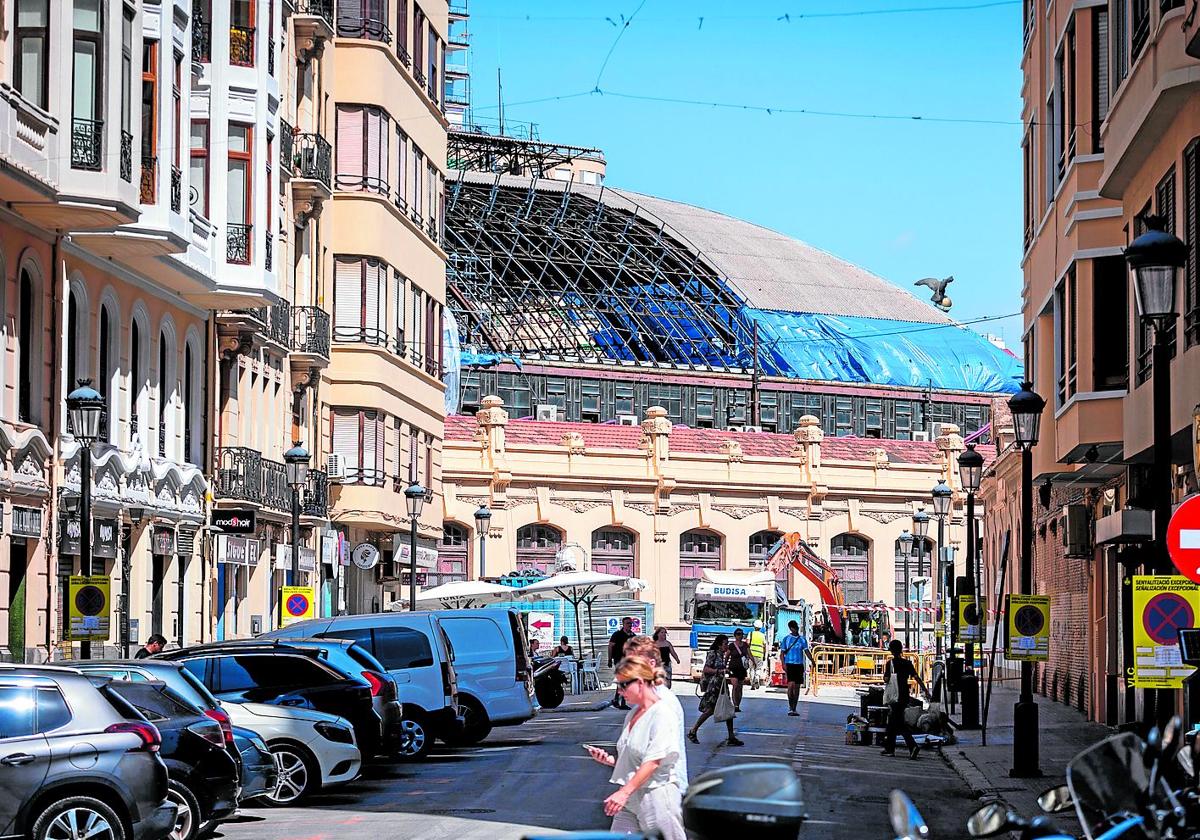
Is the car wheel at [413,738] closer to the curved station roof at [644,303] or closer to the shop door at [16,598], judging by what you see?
the shop door at [16,598]

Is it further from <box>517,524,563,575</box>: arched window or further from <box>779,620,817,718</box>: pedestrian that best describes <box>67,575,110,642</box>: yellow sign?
<box>517,524,563,575</box>: arched window

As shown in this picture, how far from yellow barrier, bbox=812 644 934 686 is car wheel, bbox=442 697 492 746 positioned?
24092 mm

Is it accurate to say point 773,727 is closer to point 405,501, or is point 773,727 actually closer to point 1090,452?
point 1090,452

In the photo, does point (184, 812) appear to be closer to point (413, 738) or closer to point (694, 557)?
point (413, 738)

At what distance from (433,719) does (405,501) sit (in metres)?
24.8

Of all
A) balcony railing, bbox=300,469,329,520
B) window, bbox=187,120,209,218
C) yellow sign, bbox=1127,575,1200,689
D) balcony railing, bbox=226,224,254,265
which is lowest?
yellow sign, bbox=1127,575,1200,689

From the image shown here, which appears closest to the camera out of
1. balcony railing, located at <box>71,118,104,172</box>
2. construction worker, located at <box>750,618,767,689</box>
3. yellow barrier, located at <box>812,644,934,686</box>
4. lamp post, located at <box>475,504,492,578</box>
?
balcony railing, located at <box>71,118,104,172</box>

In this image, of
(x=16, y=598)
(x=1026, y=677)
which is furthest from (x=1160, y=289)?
(x=16, y=598)

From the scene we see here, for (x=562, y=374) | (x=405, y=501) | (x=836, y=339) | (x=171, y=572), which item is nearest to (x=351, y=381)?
(x=405, y=501)

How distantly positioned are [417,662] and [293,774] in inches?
264

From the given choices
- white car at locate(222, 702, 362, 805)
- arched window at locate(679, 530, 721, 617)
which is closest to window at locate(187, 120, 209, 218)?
white car at locate(222, 702, 362, 805)

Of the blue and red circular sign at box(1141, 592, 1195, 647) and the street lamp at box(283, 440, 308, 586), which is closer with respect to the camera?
the blue and red circular sign at box(1141, 592, 1195, 647)

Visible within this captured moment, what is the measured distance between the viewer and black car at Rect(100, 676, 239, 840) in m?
16.3

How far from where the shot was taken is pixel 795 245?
10912 centimetres
